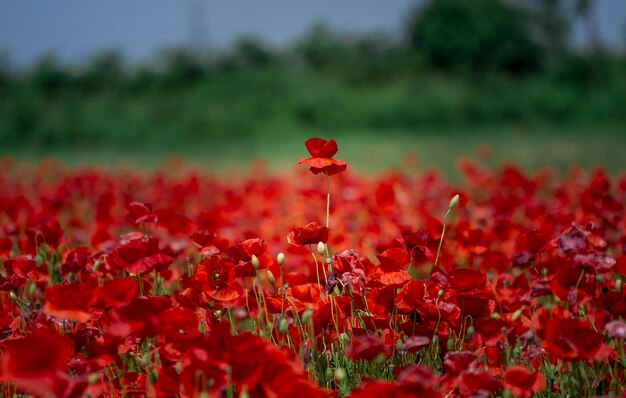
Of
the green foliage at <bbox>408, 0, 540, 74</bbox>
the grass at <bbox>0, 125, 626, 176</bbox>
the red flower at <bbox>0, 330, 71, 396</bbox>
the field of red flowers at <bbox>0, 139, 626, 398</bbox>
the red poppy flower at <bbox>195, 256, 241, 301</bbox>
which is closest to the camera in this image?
the red flower at <bbox>0, 330, 71, 396</bbox>

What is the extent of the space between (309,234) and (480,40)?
2916 cm

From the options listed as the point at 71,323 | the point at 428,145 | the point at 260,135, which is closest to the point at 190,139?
the point at 260,135

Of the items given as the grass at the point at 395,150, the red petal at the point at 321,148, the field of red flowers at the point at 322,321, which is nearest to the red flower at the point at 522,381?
the field of red flowers at the point at 322,321

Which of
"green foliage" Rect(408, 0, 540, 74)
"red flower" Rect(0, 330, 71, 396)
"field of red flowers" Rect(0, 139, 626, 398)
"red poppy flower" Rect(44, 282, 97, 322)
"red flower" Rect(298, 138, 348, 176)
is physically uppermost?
"red flower" Rect(298, 138, 348, 176)

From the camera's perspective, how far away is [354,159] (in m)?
10.2

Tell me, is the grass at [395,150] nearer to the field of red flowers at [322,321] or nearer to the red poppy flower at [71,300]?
the field of red flowers at [322,321]

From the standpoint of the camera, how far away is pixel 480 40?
28812mm

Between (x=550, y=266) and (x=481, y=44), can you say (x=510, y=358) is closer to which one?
(x=550, y=266)

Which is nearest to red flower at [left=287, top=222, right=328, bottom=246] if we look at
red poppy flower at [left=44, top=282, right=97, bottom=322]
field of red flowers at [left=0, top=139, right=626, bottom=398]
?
field of red flowers at [left=0, top=139, right=626, bottom=398]

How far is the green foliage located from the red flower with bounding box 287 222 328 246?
2770 cm

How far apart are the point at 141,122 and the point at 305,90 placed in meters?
4.96

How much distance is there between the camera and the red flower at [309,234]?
5.01 ft

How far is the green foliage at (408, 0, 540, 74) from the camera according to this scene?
2864 cm

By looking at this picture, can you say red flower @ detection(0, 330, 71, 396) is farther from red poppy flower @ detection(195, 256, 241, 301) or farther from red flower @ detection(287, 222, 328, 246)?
red flower @ detection(287, 222, 328, 246)
